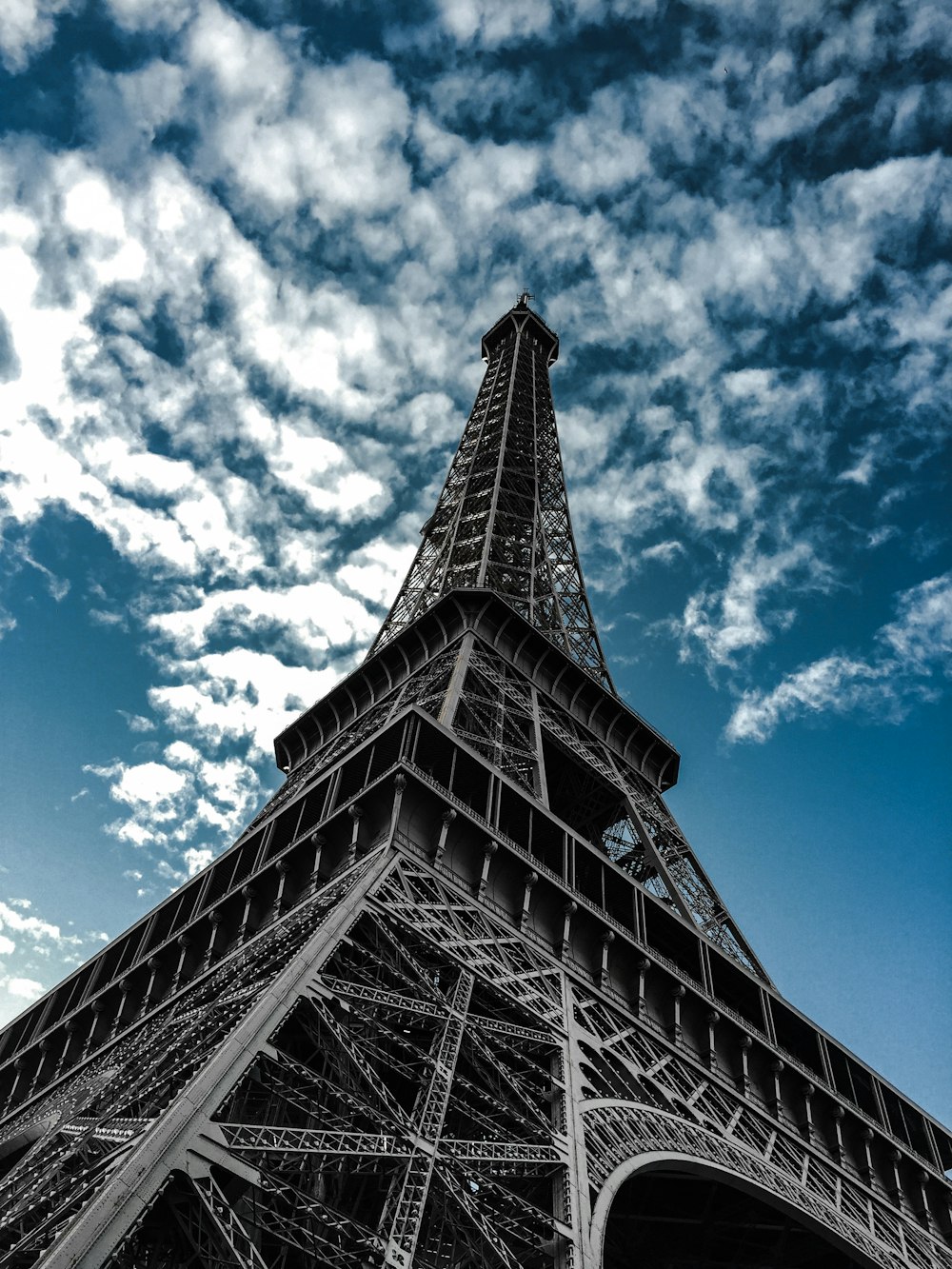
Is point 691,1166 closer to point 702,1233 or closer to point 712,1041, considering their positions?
point 712,1041

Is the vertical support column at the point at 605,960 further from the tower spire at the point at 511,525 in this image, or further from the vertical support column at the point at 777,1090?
the tower spire at the point at 511,525

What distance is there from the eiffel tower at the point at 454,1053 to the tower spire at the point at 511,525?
6993 mm

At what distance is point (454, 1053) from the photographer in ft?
53.3

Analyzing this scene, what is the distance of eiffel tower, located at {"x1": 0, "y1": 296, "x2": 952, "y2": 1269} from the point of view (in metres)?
12.8

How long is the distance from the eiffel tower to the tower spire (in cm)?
699

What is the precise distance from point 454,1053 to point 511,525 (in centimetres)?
4385

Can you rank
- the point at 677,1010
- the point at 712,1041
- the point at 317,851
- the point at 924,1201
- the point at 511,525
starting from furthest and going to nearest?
the point at 511,525 < the point at 924,1201 < the point at 712,1041 < the point at 677,1010 < the point at 317,851

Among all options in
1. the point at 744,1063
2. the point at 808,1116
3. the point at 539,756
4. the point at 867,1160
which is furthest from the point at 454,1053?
the point at 539,756

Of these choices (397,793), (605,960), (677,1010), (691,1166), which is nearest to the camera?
(691,1166)

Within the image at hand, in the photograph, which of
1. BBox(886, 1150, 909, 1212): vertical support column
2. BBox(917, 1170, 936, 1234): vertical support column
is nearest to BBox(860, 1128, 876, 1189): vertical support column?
BBox(886, 1150, 909, 1212): vertical support column

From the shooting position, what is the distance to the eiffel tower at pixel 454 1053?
12828mm

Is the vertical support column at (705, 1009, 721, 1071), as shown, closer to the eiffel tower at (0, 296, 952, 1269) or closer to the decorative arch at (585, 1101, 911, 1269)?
the eiffel tower at (0, 296, 952, 1269)

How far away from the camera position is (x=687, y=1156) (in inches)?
769

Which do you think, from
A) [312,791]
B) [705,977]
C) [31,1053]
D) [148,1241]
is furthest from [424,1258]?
[31,1053]
